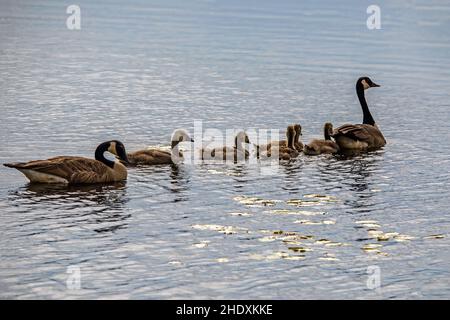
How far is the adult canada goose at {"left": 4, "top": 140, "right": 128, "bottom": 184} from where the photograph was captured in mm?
21312

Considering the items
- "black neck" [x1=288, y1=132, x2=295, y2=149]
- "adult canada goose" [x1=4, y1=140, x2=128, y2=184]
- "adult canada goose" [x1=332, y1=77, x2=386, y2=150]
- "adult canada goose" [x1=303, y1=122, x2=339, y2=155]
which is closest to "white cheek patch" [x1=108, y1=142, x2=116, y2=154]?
"adult canada goose" [x1=4, y1=140, x2=128, y2=184]

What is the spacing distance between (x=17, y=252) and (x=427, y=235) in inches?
273

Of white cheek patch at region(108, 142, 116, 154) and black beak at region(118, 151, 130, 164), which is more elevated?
white cheek patch at region(108, 142, 116, 154)

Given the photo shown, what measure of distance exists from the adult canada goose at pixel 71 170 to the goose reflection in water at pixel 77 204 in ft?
0.51

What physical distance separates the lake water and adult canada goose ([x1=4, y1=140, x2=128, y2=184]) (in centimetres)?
31

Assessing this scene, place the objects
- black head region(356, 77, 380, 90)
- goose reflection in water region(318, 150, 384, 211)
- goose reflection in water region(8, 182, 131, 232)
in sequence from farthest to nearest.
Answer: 1. black head region(356, 77, 380, 90)
2. goose reflection in water region(318, 150, 384, 211)
3. goose reflection in water region(8, 182, 131, 232)

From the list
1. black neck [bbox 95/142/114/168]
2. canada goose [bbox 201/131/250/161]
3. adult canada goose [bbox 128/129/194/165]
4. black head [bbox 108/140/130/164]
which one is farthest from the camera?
canada goose [bbox 201/131/250/161]

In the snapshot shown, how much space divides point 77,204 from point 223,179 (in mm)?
3647

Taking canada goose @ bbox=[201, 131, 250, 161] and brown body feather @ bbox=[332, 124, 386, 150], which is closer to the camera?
canada goose @ bbox=[201, 131, 250, 161]

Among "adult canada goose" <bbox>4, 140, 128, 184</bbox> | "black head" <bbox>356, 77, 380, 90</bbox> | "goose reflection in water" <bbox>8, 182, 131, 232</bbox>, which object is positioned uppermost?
"black head" <bbox>356, 77, 380, 90</bbox>

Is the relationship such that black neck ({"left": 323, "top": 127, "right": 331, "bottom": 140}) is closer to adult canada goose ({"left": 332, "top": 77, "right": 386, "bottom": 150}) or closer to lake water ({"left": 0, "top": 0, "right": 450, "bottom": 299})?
adult canada goose ({"left": 332, "top": 77, "right": 386, "bottom": 150})

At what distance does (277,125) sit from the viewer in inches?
1126

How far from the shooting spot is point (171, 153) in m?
23.9

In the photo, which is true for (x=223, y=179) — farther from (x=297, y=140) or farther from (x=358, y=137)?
(x=358, y=137)
